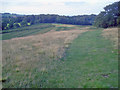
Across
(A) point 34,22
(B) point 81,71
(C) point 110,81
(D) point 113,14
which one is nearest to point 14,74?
(B) point 81,71

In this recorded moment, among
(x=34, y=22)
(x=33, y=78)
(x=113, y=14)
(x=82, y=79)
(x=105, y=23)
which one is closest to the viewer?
(x=82, y=79)

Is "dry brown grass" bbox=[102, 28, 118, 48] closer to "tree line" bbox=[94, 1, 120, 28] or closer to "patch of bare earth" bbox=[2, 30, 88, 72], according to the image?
"patch of bare earth" bbox=[2, 30, 88, 72]

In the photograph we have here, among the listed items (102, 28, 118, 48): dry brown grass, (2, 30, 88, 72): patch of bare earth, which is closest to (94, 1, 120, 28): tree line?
(102, 28, 118, 48): dry brown grass

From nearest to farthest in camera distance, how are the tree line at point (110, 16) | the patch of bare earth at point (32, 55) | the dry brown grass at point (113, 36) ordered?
the patch of bare earth at point (32, 55) < the dry brown grass at point (113, 36) < the tree line at point (110, 16)

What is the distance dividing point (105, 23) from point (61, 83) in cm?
4821

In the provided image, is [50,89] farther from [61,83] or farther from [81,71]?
[81,71]

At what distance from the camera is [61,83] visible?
742cm

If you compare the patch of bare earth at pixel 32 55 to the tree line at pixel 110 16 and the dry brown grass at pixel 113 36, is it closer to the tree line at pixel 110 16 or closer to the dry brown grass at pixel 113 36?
the dry brown grass at pixel 113 36

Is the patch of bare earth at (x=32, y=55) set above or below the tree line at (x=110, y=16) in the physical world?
below

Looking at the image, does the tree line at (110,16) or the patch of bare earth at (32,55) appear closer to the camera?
the patch of bare earth at (32,55)

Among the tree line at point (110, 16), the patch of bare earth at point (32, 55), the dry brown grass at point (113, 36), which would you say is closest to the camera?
the patch of bare earth at point (32, 55)

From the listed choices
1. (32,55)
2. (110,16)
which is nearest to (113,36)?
(32,55)

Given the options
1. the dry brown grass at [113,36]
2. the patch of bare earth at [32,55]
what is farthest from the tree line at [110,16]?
the patch of bare earth at [32,55]

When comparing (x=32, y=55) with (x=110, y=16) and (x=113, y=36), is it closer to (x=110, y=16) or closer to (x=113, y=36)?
(x=113, y=36)
